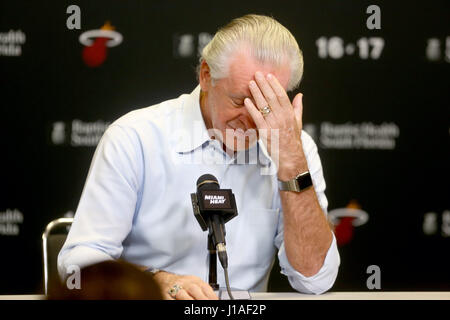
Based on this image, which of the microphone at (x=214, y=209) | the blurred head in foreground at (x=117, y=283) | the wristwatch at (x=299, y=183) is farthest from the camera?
the wristwatch at (x=299, y=183)

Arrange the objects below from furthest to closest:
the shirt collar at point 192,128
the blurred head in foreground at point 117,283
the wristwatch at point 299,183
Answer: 1. the shirt collar at point 192,128
2. the wristwatch at point 299,183
3. the blurred head in foreground at point 117,283

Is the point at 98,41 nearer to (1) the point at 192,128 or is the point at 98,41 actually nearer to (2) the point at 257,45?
(1) the point at 192,128

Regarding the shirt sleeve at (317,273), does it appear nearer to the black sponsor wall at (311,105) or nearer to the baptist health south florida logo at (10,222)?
the black sponsor wall at (311,105)

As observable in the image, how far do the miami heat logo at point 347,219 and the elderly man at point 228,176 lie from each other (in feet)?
2.48

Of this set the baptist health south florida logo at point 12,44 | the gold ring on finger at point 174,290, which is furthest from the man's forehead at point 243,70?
the baptist health south florida logo at point 12,44

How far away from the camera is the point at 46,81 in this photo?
7.87 ft

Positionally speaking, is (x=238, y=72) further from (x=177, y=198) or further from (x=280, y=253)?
(x=280, y=253)

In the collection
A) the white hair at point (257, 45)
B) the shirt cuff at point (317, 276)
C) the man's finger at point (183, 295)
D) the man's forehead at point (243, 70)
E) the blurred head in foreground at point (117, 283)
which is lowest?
the shirt cuff at point (317, 276)

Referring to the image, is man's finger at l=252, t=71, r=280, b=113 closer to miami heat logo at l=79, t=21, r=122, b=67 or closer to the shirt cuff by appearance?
the shirt cuff

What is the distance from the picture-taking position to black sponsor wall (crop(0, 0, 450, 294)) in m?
2.39

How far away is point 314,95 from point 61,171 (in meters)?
1.08

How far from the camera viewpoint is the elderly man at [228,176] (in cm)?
155
